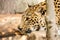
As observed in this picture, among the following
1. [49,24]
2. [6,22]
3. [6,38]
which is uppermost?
[49,24]

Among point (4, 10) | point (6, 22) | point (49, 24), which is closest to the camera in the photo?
point (49, 24)

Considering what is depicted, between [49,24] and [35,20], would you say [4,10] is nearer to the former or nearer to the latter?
[35,20]

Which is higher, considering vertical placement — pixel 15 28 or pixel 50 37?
pixel 50 37

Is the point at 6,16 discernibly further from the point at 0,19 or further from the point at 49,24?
the point at 49,24

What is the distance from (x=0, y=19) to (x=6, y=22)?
93 mm

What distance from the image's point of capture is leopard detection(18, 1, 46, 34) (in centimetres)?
199

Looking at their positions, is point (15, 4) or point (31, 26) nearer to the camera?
point (31, 26)

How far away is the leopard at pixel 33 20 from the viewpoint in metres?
1.99

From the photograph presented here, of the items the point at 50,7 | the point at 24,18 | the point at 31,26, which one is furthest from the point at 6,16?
the point at 50,7

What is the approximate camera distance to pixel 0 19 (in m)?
2.09

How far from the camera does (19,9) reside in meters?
2.40

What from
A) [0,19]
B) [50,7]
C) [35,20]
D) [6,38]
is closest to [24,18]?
[35,20]

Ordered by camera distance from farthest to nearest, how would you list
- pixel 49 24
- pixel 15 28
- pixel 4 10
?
pixel 4 10 → pixel 15 28 → pixel 49 24

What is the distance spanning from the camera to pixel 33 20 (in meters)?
2.07
